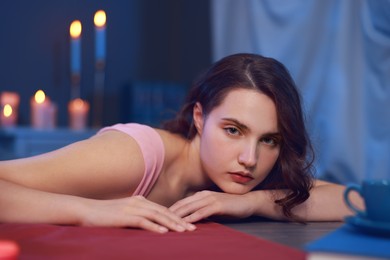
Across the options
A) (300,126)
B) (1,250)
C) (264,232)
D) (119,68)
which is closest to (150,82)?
(119,68)

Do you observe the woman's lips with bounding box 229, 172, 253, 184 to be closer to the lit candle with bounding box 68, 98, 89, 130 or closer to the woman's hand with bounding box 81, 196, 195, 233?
the woman's hand with bounding box 81, 196, 195, 233

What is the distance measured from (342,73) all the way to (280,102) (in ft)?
5.08

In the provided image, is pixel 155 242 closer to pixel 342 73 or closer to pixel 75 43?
pixel 342 73

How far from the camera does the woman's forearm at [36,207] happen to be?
1366mm

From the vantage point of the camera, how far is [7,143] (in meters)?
3.64

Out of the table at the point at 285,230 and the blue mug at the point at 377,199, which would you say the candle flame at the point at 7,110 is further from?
the blue mug at the point at 377,199

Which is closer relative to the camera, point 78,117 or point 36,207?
point 36,207

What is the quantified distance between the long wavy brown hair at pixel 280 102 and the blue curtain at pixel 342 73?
108 cm

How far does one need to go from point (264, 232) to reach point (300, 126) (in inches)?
17.0

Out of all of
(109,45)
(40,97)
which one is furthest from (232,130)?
(109,45)

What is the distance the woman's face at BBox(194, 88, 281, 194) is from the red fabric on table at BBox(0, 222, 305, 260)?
0.31 m

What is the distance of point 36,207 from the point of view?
1.40 metres

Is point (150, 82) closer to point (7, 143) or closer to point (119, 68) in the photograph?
point (119, 68)

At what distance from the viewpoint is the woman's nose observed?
157 centimetres
